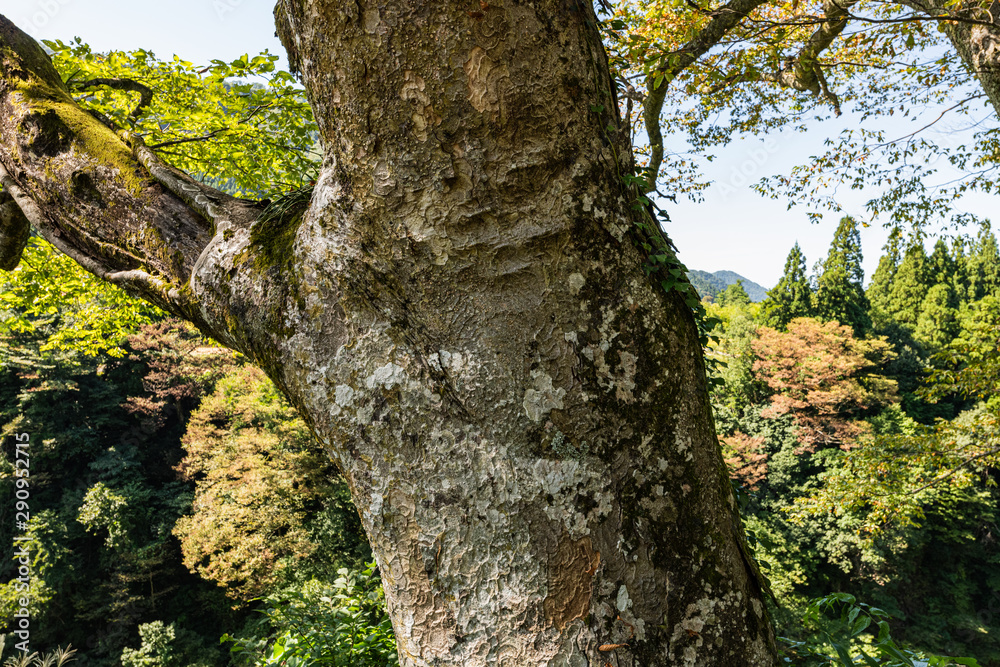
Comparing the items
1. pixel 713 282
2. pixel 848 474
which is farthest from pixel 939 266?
pixel 713 282

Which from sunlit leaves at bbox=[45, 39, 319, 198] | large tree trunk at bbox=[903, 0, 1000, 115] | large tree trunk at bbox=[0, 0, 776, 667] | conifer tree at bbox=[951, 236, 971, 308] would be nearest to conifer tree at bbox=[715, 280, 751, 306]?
conifer tree at bbox=[951, 236, 971, 308]

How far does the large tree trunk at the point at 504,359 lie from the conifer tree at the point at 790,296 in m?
24.9

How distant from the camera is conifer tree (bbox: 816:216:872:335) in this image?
869 inches

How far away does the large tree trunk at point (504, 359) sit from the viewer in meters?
1.09

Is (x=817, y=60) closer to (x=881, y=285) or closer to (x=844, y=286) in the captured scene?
(x=844, y=286)

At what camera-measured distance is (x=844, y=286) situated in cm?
2242

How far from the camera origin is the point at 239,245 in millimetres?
1489

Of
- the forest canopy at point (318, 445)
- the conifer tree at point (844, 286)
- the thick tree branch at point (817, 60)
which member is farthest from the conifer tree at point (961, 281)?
the thick tree branch at point (817, 60)

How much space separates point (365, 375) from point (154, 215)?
1.14 meters

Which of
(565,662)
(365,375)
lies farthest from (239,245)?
(565,662)

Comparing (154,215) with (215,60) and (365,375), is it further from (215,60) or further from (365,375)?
(215,60)

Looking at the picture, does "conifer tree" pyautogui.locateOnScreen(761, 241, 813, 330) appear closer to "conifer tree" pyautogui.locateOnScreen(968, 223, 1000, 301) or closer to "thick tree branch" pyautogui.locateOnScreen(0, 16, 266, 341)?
"conifer tree" pyautogui.locateOnScreen(968, 223, 1000, 301)

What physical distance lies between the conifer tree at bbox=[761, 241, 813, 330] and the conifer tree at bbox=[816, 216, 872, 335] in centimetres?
56

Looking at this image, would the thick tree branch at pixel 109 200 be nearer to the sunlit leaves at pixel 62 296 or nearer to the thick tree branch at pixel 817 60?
the sunlit leaves at pixel 62 296
